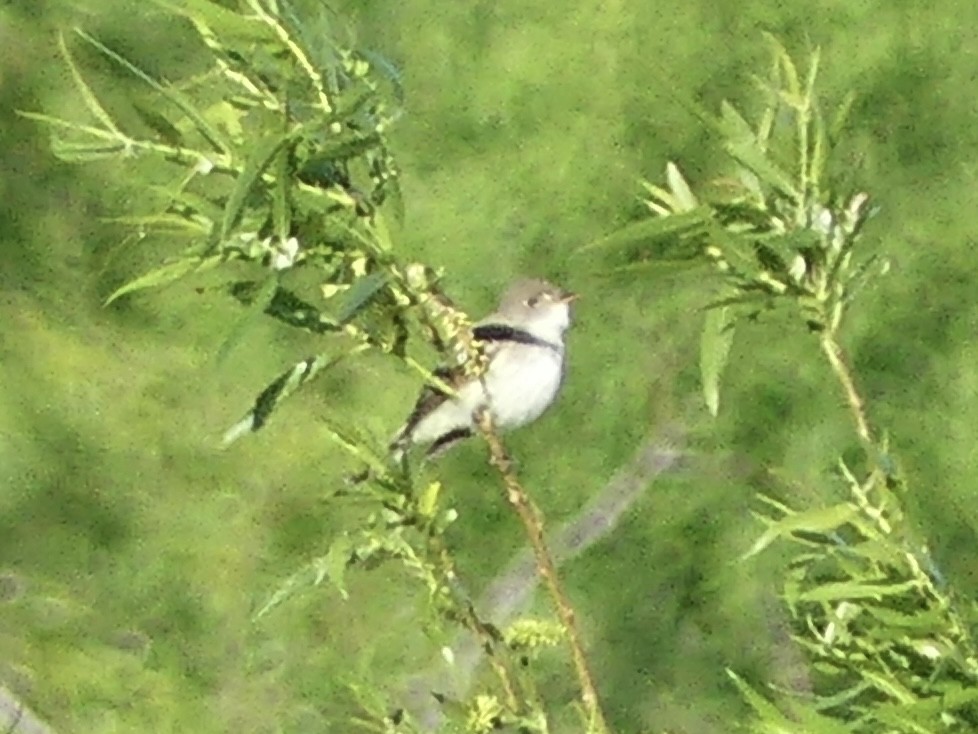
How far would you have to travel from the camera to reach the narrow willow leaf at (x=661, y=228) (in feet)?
1.37

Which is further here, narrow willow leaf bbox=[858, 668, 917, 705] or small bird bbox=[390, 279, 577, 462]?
small bird bbox=[390, 279, 577, 462]

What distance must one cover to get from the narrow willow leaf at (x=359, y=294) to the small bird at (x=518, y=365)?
2.78 ft

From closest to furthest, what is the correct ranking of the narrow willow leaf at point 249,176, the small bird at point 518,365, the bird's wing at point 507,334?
the narrow willow leaf at point 249,176 → the small bird at point 518,365 → the bird's wing at point 507,334

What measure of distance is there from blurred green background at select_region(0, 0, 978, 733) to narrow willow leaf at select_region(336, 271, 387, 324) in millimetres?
1067

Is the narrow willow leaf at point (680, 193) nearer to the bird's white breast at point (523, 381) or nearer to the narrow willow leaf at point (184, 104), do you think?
the narrow willow leaf at point (184, 104)

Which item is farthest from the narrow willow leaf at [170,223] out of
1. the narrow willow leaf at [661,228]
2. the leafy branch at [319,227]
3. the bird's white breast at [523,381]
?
the bird's white breast at [523,381]

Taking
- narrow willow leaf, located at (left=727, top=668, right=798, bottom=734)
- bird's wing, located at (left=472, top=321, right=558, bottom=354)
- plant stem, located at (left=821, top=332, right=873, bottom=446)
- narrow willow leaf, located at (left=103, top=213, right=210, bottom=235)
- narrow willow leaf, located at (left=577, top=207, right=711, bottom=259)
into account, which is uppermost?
narrow willow leaf, located at (left=577, top=207, right=711, bottom=259)

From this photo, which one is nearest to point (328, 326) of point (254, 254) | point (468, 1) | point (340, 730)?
point (254, 254)

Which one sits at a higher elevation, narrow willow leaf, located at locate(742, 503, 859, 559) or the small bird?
narrow willow leaf, located at locate(742, 503, 859, 559)

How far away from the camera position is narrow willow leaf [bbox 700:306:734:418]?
1.52 ft

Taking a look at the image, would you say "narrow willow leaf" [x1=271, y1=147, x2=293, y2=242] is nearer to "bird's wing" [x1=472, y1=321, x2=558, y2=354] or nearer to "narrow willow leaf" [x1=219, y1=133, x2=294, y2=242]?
"narrow willow leaf" [x1=219, y1=133, x2=294, y2=242]

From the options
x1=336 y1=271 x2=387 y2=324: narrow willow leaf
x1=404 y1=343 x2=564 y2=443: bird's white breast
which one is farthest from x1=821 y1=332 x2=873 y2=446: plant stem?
x1=404 y1=343 x2=564 y2=443: bird's white breast

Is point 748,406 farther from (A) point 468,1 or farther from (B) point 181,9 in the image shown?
(B) point 181,9

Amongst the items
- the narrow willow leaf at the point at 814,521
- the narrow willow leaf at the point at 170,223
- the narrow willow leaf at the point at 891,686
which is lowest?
the narrow willow leaf at the point at 891,686
